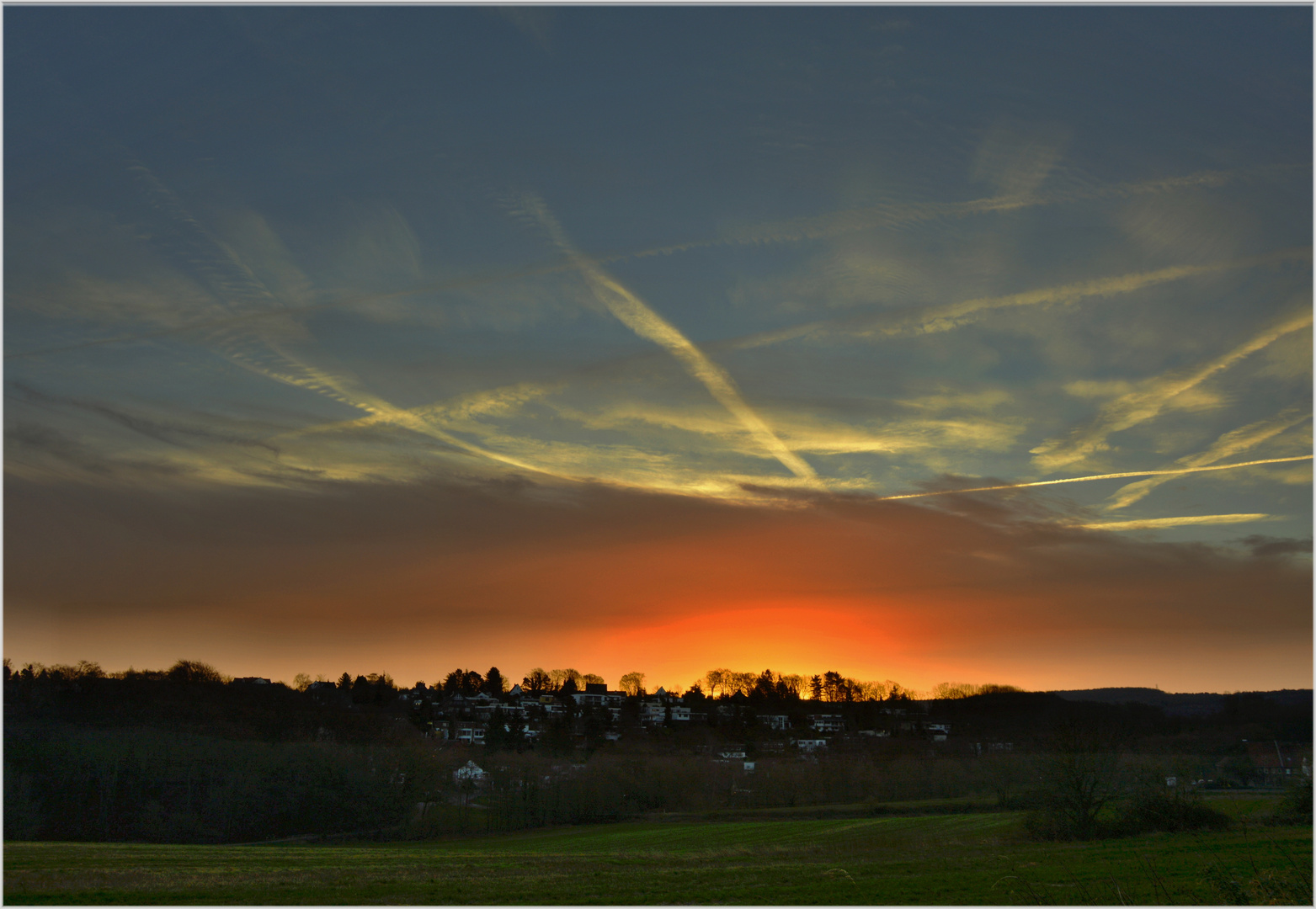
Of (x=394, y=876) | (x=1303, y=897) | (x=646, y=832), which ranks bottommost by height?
(x=646, y=832)

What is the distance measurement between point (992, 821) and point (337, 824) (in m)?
48.1

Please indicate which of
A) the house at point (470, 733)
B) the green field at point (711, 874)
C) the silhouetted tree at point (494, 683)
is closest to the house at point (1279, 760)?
the green field at point (711, 874)

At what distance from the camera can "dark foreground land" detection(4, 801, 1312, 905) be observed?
23.5 metres

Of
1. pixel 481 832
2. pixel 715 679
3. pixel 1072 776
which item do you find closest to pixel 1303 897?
pixel 1072 776

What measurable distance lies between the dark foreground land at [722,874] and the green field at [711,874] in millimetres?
97

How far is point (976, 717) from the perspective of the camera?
6619 centimetres

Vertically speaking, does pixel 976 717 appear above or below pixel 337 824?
above

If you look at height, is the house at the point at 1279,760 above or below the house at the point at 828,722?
above

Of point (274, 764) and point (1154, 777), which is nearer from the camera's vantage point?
point (1154, 777)

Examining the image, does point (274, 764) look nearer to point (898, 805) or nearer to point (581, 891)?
point (581, 891)

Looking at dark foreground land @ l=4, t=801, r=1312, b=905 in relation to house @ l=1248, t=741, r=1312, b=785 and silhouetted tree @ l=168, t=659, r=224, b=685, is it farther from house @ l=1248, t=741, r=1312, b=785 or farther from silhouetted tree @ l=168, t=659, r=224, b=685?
silhouetted tree @ l=168, t=659, r=224, b=685

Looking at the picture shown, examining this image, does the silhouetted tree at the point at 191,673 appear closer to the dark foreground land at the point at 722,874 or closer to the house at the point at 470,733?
the dark foreground land at the point at 722,874

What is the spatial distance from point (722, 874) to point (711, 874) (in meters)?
0.45

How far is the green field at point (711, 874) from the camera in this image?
23625mm
